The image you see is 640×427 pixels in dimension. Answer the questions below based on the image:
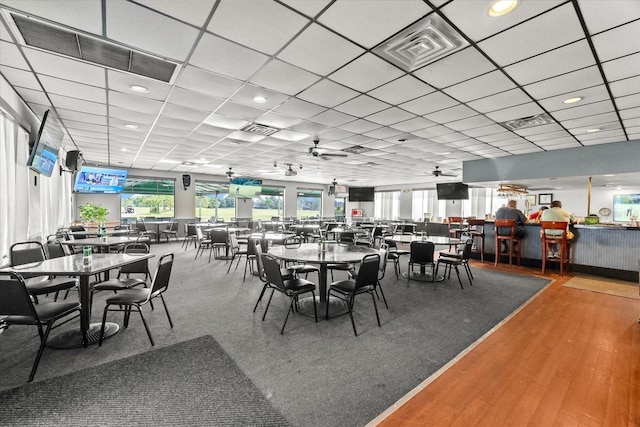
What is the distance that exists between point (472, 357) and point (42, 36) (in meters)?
4.91

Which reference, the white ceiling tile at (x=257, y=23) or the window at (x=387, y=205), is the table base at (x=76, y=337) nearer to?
the white ceiling tile at (x=257, y=23)

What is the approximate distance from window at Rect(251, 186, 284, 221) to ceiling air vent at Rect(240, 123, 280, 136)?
8.93 m

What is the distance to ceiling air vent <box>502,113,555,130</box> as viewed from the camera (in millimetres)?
4633

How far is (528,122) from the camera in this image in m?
4.89

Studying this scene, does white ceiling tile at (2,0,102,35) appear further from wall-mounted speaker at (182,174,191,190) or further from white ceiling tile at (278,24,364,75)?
wall-mounted speaker at (182,174,191,190)

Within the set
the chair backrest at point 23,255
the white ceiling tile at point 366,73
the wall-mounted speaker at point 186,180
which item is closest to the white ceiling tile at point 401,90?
the white ceiling tile at point 366,73

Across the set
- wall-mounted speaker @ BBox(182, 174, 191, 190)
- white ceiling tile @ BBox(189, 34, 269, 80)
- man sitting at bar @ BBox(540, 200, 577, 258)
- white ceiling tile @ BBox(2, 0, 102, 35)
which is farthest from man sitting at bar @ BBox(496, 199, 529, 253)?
wall-mounted speaker @ BBox(182, 174, 191, 190)

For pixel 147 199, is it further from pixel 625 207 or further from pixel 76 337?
pixel 625 207

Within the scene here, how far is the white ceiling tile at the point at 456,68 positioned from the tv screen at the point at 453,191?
9.98m

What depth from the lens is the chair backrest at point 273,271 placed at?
9.99 feet

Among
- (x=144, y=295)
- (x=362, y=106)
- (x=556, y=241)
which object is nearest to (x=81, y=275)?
(x=144, y=295)

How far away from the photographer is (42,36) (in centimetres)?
247

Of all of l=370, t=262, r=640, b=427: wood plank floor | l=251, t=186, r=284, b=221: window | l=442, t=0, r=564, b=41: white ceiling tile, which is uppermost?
l=442, t=0, r=564, b=41: white ceiling tile

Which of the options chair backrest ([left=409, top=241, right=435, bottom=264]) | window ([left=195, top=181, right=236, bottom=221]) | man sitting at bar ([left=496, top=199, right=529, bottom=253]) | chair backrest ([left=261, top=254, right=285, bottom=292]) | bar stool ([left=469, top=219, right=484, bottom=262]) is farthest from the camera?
window ([left=195, top=181, right=236, bottom=221])
